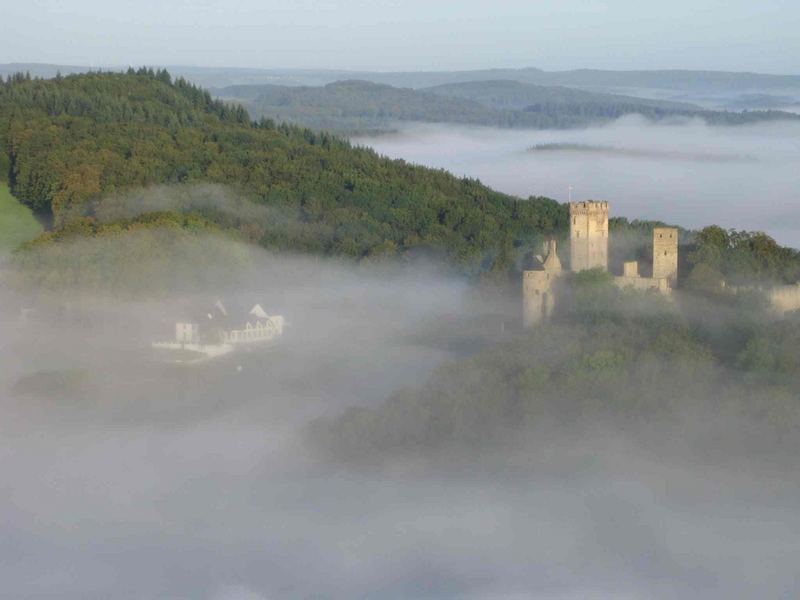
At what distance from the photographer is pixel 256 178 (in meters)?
77.7

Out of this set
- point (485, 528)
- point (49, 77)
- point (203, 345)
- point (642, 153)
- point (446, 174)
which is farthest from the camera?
point (642, 153)

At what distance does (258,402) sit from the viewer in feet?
166

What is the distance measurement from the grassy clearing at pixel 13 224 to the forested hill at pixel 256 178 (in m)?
0.57

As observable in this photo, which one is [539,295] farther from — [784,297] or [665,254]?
[784,297]

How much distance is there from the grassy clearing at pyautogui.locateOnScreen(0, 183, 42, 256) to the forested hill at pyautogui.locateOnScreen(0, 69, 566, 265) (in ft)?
1.88

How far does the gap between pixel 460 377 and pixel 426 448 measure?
260cm

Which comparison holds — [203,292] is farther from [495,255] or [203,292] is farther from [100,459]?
[100,459]

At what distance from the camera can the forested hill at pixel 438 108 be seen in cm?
15900

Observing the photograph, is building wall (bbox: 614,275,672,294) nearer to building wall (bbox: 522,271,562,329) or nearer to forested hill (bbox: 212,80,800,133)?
building wall (bbox: 522,271,562,329)

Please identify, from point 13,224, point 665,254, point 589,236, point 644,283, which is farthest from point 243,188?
point 665,254

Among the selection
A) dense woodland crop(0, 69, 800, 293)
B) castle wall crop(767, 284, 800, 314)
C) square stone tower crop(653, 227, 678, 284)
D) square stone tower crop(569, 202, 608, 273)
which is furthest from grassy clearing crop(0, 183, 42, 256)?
castle wall crop(767, 284, 800, 314)

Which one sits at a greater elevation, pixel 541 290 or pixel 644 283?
pixel 644 283

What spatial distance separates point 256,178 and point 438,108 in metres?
107

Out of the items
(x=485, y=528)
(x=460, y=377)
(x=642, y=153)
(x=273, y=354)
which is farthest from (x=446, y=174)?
(x=642, y=153)
